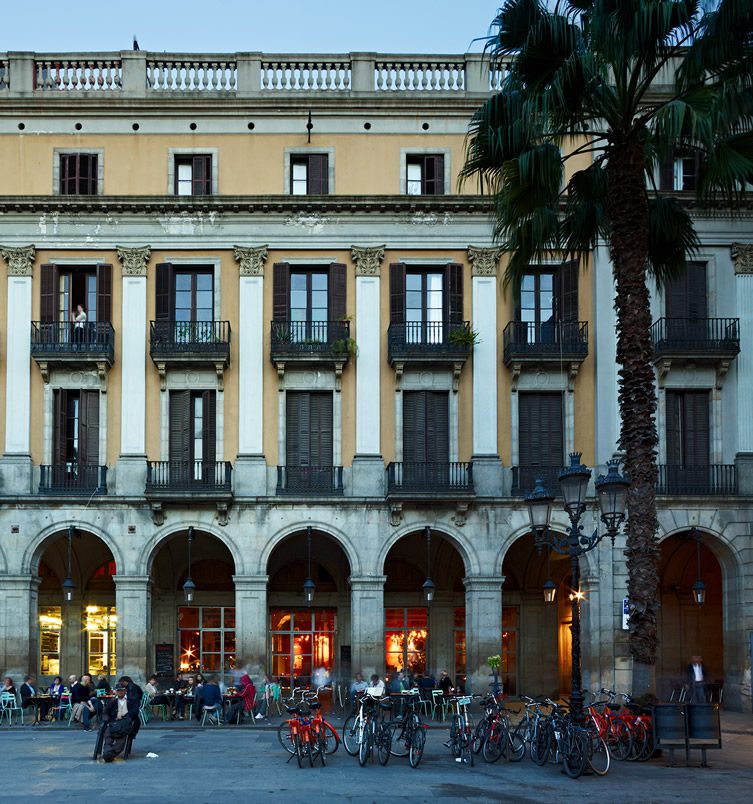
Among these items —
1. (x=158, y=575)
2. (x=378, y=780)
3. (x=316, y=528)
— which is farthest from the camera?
(x=158, y=575)

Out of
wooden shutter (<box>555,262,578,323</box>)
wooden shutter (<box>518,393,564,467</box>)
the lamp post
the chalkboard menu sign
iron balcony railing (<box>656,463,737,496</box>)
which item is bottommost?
the chalkboard menu sign

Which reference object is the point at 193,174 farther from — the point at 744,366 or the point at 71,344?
the point at 744,366

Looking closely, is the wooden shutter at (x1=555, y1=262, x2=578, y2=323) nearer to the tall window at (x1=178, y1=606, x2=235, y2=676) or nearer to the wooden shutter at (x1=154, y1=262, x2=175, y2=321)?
the wooden shutter at (x1=154, y1=262, x2=175, y2=321)

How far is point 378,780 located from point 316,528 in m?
16.4

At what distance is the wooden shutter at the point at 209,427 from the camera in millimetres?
36281

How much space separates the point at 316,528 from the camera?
35.9m

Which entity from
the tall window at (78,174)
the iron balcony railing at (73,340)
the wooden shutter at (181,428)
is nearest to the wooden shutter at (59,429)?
the iron balcony railing at (73,340)

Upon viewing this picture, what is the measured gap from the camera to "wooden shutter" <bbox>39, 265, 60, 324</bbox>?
119ft

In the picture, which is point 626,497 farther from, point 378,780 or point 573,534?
point 378,780

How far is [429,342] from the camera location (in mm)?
36500

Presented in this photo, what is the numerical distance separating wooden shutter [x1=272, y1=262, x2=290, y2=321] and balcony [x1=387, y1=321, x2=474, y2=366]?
10.3ft

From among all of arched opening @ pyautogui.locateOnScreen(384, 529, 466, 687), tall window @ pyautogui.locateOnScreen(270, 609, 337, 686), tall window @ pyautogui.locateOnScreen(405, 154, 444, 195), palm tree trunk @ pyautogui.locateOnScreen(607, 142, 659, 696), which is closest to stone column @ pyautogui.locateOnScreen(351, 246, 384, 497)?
tall window @ pyautogui.locateOnScreen(405, 154, 444, 195)

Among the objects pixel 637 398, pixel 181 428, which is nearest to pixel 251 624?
pixel 181 428

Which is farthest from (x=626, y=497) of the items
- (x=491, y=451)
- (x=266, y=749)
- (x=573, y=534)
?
(x=491, y=451)
